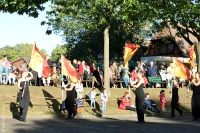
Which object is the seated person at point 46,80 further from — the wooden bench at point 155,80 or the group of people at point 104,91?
the wooden bench at point 155,80

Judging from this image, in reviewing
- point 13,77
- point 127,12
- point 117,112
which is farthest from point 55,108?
point 127,12

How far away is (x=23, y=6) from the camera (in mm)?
20812

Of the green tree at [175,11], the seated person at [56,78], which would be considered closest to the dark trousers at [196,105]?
the seated person at [56,78]

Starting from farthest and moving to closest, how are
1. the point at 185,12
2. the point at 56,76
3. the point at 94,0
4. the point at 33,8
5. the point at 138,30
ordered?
the point at 138,30 → the point at 185,12 → the point at 56,76 → the point at 94,0 → the point at 33,8

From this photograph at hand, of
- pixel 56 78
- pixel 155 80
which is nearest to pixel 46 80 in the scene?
pixel 56 78

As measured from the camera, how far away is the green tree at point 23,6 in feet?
66.9

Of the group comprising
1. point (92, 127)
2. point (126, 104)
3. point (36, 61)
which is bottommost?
point (92, 127)

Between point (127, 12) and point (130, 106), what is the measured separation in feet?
22.9

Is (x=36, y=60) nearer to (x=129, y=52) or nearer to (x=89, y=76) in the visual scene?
(x=129, y=52)

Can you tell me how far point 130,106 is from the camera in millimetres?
22703

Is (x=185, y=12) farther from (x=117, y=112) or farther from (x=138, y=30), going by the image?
(x=138, y=30)

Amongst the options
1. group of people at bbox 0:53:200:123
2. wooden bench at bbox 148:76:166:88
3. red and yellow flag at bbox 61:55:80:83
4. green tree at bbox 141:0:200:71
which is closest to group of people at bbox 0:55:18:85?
group of people at bbox 0:53:200:123

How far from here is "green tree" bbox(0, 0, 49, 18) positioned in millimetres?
20384

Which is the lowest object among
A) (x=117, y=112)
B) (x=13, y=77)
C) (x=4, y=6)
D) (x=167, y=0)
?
(x=117, y=112)
